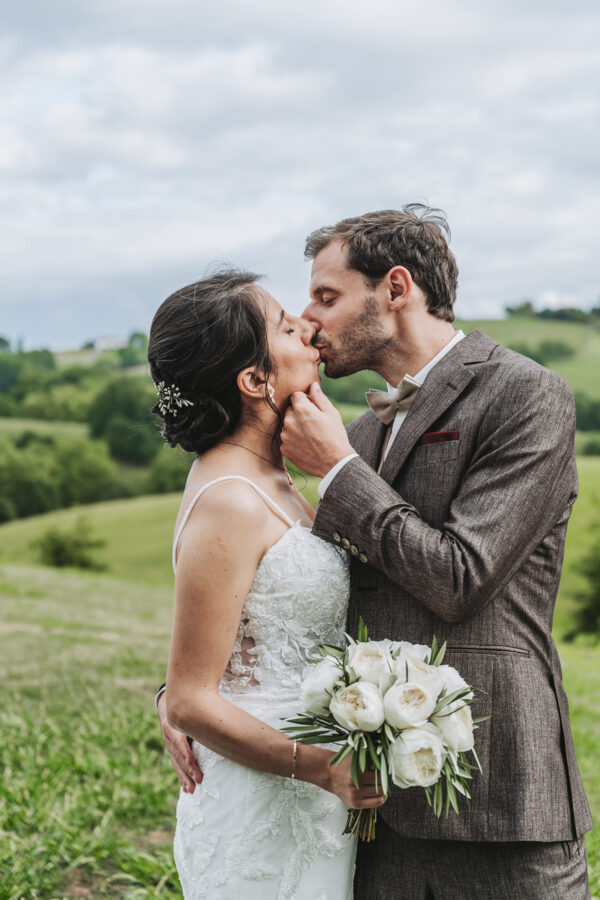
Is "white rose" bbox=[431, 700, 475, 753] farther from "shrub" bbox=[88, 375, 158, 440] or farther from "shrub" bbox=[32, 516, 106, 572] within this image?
"shrub" bbox=[88, 375, 158, 440]

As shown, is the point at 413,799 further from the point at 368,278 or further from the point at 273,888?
the point at 368,278

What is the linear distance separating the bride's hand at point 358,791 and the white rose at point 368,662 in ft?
0.99

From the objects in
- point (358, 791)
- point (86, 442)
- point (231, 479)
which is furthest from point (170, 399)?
point (86, 442)

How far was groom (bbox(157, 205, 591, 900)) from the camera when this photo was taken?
2.53 m

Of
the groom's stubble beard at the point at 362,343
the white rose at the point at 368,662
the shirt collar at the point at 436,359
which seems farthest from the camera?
the groom's stubble beard at the point at 362,343

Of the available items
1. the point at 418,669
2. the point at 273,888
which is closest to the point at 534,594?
the point at 418,669

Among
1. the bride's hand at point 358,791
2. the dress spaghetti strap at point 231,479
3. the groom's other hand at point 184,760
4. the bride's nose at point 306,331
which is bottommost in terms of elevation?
the groom's other hand at point 184,760

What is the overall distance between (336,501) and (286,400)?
64 centimetres

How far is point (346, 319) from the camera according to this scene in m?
3.34

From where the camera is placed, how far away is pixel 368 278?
3.34 metres

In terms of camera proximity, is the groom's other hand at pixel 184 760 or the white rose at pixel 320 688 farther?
the groom's other hand at pixel 184 760

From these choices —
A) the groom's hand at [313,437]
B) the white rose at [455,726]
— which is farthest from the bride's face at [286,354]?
the white rose at [455,726]

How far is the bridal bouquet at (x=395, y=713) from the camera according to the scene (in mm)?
2188

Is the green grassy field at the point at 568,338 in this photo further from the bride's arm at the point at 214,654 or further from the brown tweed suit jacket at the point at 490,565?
the bride's arm at the point at 214,654
